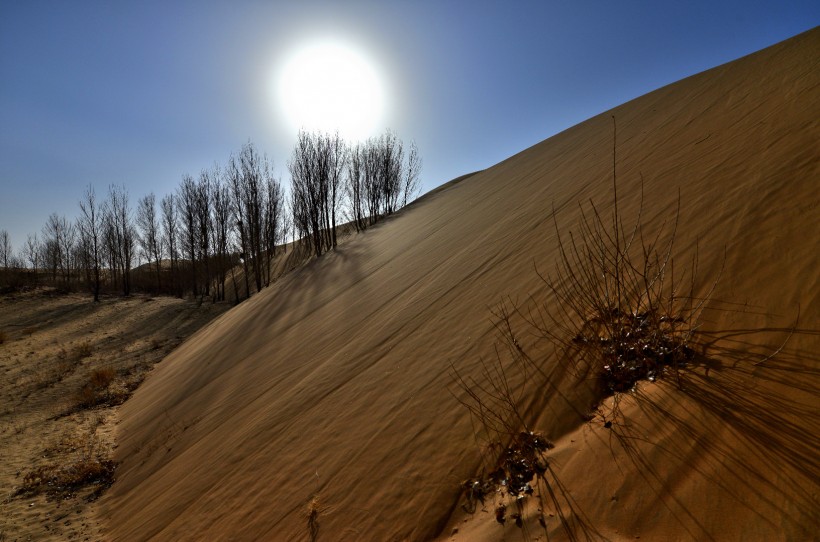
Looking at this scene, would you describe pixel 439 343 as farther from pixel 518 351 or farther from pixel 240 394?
pixel 240 394

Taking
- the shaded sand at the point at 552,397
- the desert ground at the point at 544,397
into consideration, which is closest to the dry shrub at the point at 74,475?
the desert ground at the point at 544,397

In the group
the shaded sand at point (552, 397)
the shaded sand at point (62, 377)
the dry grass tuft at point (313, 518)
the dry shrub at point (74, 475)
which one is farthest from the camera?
the dry shrub at point (74, 475)

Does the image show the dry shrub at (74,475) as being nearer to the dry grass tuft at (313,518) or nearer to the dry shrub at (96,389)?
the dry shrub at (96,389)

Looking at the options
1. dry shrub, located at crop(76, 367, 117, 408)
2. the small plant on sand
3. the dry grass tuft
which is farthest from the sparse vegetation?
dry shrub, located at crop(76, 367, 117, 408)

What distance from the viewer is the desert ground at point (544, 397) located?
1832mm

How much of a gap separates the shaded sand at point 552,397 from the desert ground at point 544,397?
0.6 inches

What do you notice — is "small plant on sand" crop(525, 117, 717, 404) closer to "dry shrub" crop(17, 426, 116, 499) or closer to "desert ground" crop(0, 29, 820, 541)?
"desert ground" crop(0, 29, 820, 541)

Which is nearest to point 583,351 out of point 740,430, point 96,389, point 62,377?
point 740,430

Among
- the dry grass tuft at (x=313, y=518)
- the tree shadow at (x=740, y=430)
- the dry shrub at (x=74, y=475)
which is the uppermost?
the tree shadow at (x=740, y=430)

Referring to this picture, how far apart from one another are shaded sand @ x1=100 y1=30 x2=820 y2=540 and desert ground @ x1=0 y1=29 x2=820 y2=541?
0.05 feet

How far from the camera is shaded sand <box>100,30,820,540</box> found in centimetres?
180

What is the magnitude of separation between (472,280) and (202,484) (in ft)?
14.4

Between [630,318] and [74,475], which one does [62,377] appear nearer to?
[74,475]

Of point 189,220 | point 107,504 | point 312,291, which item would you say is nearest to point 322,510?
point 107,504
